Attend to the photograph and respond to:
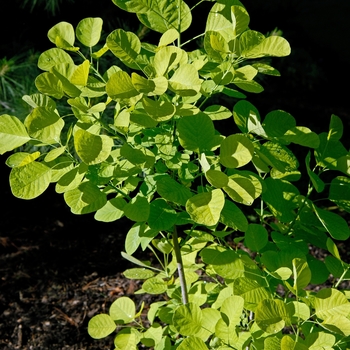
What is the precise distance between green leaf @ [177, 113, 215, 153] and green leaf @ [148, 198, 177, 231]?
5.3 inches

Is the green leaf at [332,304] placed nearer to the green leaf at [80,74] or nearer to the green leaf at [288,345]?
the green leaf at [288,345]

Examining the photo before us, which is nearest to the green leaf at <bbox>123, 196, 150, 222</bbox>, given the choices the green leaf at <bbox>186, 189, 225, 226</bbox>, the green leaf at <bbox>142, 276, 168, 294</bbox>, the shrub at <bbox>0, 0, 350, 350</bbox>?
the shrub at <bbox>0, 0, 350, 350</bbox>

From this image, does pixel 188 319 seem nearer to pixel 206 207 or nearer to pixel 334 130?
pixel 206 207

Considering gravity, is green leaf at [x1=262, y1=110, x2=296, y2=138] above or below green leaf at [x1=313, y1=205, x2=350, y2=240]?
above

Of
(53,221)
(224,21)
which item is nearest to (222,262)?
(224,21)

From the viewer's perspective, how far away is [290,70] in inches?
189

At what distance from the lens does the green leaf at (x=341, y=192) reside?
37.0 inches

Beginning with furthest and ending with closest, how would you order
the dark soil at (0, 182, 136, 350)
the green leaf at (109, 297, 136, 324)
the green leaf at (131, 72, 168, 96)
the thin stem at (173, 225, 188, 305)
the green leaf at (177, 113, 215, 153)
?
the dark soil at (0, 182, 136, 350), the green leaf at (109, 297, 136, 324), the thin stem at (173, 225, 188, 305), the green leaf at (177, 113, 215, 153), the green leaf at (131, 72, 168, 96)

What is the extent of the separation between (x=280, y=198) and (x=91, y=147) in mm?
387

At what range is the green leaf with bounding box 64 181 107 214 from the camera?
0.80 m

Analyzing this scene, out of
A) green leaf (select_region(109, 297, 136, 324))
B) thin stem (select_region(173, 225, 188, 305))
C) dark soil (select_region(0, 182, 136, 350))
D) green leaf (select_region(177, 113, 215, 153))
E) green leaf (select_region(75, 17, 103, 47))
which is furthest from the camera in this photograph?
dark soil (select_region(0, 182, 136, 350))

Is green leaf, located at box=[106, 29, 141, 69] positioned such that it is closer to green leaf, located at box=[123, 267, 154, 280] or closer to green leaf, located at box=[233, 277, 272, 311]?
green leaf, located at box=[233, 277, 272, 311]

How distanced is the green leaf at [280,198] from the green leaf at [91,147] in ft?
1.11

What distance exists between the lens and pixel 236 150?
0.74 meters
